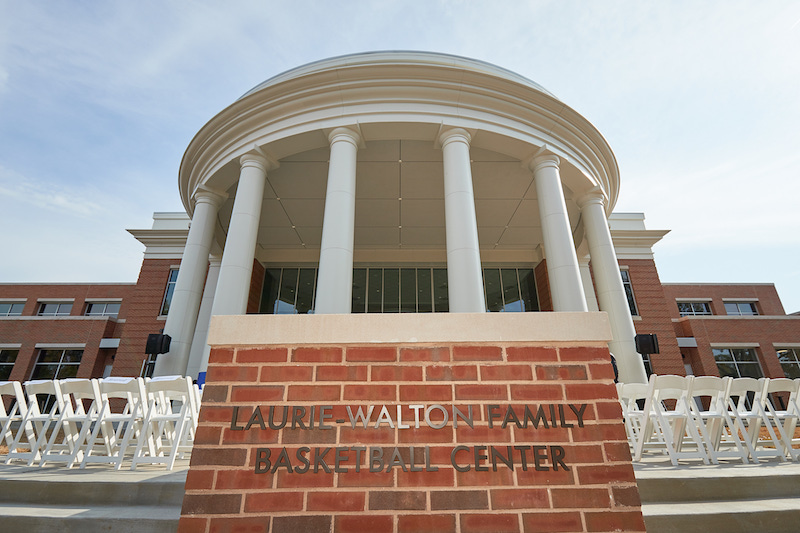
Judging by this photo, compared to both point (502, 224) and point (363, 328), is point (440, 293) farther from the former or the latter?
point (363, 328)

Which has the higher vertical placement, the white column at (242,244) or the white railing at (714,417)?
the white column at (242,244)

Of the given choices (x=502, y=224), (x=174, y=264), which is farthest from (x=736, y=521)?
(x=174, y=264)

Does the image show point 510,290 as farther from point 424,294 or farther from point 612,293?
point 612,293

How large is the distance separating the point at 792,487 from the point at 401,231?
13.5 m

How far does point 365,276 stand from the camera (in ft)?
59.3

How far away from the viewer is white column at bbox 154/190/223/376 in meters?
10.7

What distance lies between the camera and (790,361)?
888 inches

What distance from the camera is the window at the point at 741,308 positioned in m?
27.6

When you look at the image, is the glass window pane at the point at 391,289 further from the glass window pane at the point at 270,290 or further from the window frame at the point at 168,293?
the window frame at the point at 168,293

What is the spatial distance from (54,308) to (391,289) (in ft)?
85.6

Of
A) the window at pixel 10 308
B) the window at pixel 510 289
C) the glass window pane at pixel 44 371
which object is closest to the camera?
the window at pixel 510 289

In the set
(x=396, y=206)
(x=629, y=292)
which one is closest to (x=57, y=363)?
(x=396, y=206)

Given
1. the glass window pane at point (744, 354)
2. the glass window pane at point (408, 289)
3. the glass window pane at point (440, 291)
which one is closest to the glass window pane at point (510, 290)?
the glass window pane at point (440, 291)

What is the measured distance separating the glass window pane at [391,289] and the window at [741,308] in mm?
24306
